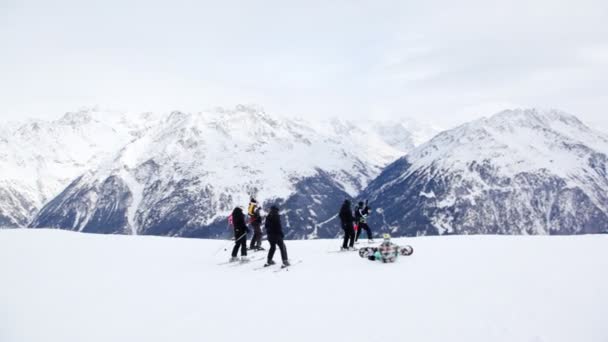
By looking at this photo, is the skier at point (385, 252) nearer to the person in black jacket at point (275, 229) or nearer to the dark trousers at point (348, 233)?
the dark trousers at point (348, 233)

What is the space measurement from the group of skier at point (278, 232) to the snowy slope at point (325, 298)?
83 cm

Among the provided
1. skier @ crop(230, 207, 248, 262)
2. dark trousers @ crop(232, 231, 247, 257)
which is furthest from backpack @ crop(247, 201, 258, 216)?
dark trousers @ crop(232, 231, 247, 257)

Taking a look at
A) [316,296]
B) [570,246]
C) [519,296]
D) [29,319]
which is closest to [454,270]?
[519,296]

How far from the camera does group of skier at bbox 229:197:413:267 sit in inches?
834

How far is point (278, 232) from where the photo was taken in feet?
69.4

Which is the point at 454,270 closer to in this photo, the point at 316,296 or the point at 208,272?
the point at 316,296

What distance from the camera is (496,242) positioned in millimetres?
27141

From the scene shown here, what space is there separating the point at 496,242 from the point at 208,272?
1760 centimetres

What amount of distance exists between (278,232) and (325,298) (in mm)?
5980

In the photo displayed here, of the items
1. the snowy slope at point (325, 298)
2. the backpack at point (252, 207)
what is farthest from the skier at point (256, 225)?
the snowy slope at point (325, 298)

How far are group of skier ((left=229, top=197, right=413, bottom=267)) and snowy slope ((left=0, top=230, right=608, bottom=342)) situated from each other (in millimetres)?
825

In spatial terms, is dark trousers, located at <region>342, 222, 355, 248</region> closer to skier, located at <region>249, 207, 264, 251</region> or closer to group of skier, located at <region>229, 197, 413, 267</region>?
group of skier, located at <region>229, 197, 413, 267</region>

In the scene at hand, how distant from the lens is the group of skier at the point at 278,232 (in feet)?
69.5

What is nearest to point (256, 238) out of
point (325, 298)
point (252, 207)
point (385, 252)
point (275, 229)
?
point (252, 207)
